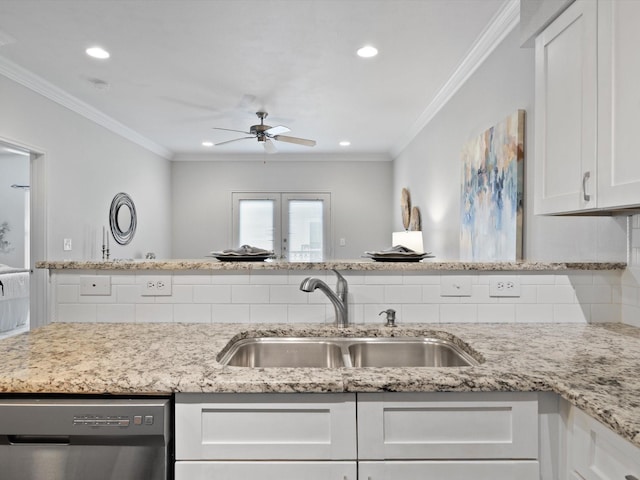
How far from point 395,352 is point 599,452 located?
70 cm

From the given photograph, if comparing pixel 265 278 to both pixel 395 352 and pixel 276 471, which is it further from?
pixel 276 471

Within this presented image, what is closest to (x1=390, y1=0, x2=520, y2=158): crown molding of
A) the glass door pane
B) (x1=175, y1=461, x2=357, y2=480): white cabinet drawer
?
(x1=175, y1=461, x2=357, y2=480): white cabinet drawer

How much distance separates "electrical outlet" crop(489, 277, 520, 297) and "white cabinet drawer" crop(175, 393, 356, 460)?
86 centimetres

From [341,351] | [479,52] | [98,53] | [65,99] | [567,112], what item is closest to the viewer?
[567,112]

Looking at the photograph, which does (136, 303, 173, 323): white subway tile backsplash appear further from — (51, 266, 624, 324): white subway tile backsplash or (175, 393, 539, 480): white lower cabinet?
(175, 393, 539, 480): white lower cabinet

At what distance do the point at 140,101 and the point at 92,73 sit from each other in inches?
26.3

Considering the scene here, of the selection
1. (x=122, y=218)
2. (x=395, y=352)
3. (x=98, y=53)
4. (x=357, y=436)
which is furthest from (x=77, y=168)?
(x=357, y=436)

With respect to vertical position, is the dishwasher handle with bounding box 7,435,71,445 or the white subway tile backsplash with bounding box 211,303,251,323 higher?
the white subway tile backsplash with bounding box 211,303,251,323

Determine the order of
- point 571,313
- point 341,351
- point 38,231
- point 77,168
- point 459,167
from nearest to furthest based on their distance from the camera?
1. point 341,351
2. point 571,313
3. point 459,167
4. point 38,231
5. point 77,168

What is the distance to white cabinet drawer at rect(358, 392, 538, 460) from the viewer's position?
0.98 m

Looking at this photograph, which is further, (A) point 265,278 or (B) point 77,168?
(B) point 77,168

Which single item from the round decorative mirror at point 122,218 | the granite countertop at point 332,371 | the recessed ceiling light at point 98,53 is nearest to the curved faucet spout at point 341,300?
the granite countertop at point 332,371

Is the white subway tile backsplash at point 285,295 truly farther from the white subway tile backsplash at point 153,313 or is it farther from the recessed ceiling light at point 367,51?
the recessed ceiling light at point 367,51

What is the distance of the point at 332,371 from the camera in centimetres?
103
